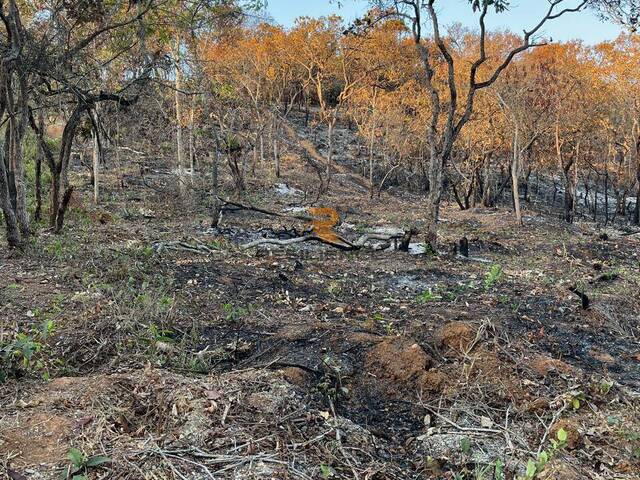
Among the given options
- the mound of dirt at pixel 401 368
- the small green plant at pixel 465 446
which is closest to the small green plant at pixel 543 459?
the small green plant at pixel 465 446

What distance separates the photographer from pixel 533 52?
89.5 feet

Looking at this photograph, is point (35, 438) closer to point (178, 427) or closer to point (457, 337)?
point (178, 427)

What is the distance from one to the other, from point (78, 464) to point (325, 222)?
13.2 metres

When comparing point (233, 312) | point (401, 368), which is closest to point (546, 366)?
point (401, 368)

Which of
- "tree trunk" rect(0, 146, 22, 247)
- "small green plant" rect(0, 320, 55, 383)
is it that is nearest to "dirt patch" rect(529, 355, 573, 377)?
"small green plant" rect(0, 320, 55, 383)

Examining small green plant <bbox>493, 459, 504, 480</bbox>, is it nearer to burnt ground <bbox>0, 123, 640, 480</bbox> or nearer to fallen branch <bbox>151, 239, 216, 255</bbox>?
burnt ground <bbox>0, 123, 640, 480</bbox>

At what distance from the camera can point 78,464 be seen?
263 centimetres

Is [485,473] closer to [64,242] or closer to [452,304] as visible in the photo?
[452,304]

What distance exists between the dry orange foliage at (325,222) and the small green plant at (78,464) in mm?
8387

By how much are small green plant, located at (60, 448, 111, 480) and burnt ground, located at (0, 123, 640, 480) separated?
1.0 inches

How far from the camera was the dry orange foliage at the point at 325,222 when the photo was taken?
39.4 feet

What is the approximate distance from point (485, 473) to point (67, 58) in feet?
24.2

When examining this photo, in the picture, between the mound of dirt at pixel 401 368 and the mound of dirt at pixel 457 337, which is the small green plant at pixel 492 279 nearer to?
the mound of dirt at pixel 457 337

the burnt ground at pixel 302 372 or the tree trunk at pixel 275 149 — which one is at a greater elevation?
the tree trunk at pixel 275 149
